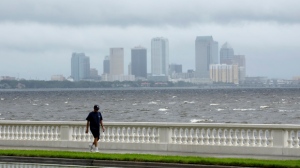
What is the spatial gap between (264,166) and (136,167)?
12.0ft

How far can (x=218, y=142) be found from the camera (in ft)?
76.6

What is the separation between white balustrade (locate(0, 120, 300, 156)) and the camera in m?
22.4

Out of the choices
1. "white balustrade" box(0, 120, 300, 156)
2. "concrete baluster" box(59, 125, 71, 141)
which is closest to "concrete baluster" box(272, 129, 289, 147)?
"white balustrade" box(0, 120, 300, 156)

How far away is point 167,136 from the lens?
78.9 ft

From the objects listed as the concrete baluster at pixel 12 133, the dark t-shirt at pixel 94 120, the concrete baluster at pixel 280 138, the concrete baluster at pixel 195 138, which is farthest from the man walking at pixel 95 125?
the concrete baluster at pixel 280 138

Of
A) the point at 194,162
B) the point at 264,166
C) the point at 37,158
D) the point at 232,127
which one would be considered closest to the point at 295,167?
the point at 264,166

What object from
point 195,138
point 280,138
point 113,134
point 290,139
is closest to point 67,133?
point 113,134

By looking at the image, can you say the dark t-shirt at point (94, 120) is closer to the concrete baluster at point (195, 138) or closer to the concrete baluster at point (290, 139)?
the concrete baluster at point (195, 138)

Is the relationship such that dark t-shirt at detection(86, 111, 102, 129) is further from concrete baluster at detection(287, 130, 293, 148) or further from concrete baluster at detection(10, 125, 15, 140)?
concrete baluster at detection(287, 130, 293, 148)

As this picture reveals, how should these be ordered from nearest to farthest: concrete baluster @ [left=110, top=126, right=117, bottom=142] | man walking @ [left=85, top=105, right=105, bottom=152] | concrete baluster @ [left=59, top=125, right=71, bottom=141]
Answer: man walking @ [left=85, top=105, right=105, bottom=152] → concrete baluster @ [left=110, top=126, right=117, bottom=142] → concrete baluster @ [left=59, top=125, right=71, bottom=141]

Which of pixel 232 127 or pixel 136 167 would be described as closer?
pixel 136 167

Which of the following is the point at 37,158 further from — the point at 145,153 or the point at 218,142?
the point at 218,142

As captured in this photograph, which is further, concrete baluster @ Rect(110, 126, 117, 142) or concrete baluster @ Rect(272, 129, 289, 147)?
concrete baluster @ Rect(110, 126, 117, 142)

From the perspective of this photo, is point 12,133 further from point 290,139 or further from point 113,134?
point 290,139
